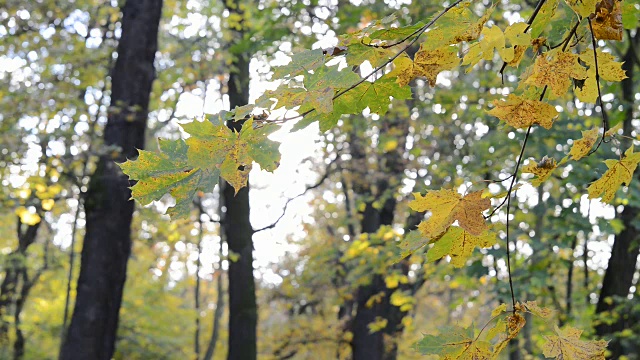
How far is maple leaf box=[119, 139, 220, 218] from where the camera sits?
4.25ft

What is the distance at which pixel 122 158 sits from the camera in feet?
21.8

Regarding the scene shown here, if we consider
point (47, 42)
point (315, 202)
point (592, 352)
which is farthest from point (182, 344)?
point (592, 352)

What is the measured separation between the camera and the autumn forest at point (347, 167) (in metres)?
1.39

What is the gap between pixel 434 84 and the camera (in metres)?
1.49

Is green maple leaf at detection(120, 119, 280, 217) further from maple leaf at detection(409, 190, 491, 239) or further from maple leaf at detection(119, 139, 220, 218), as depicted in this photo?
maple leaf at detection(409, 190, 491, 239)

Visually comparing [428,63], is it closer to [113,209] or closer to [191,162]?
[191,162]

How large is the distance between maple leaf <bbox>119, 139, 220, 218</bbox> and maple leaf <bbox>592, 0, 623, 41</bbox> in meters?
0.82

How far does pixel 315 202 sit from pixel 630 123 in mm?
9352

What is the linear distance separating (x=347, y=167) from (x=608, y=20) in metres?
8.94

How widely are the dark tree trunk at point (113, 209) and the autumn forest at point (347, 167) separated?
2 cm

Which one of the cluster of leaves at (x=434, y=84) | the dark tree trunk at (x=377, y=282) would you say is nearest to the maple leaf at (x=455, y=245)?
the cluster of leaves at (x=434, y=84)

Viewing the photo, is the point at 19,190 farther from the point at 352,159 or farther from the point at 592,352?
the point at 592,352

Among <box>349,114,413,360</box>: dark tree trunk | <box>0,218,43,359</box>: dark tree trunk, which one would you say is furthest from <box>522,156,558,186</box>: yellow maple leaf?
<box>0,218,43,359</box>: dark tree trunk

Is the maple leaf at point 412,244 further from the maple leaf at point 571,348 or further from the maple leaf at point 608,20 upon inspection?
the maple leaf at point 608,20
